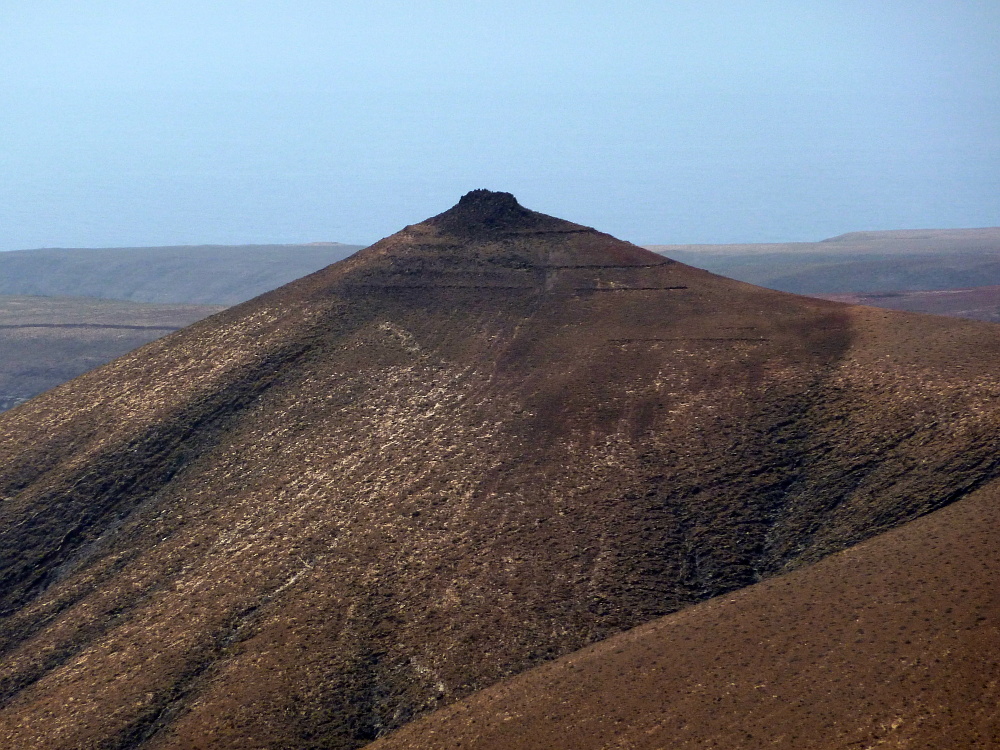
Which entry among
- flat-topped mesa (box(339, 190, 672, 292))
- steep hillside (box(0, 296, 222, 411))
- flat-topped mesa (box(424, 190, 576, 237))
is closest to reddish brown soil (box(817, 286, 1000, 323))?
flat-topped mesa (box(424, 190, 576, 237))

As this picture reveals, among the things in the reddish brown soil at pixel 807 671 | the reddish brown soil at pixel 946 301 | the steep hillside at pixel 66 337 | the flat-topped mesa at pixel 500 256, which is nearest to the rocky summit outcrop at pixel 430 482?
the flat-topped mesa at pixel 500 256

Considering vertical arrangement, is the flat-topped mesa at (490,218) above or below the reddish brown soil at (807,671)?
above

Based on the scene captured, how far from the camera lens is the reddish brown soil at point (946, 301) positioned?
14131cm

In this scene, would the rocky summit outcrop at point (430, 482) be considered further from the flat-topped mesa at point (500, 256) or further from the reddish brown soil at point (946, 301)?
the reddish brown soil at point (946, 301)

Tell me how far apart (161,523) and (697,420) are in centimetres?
2345

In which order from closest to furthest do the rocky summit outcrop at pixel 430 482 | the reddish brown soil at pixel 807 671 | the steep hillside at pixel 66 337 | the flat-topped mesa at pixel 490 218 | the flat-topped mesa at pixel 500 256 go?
the reddish brown soil at pixel 807 671
the rocky summit outcrop at pixel 430 482
the flat-topped mesa at pixel 500 256
the flat-topped mesa at pixel 490 218
the steep hillside at pixel 66 337

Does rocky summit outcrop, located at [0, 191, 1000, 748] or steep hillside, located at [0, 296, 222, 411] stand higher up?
rocky summit outcrop, located at [0, 191, 1000, 748]

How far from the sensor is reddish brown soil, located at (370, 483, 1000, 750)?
88.0ft

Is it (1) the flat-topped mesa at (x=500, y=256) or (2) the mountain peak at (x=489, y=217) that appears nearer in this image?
(1) the flat-topped mesa at (x=500, y=256)

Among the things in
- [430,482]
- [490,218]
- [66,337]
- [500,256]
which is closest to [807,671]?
[430,482]

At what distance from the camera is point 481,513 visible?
43281 millimetres

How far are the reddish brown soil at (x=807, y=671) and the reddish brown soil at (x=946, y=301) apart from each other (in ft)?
358

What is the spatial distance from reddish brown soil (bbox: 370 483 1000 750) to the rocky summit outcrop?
102 inches

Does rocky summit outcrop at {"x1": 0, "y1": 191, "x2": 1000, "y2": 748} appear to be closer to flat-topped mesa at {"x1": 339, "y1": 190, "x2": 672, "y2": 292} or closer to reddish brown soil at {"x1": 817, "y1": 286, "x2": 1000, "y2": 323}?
flat-topped mesa at {"x1": 339, "y1": 190, "x2": 672, "y2": 292}
